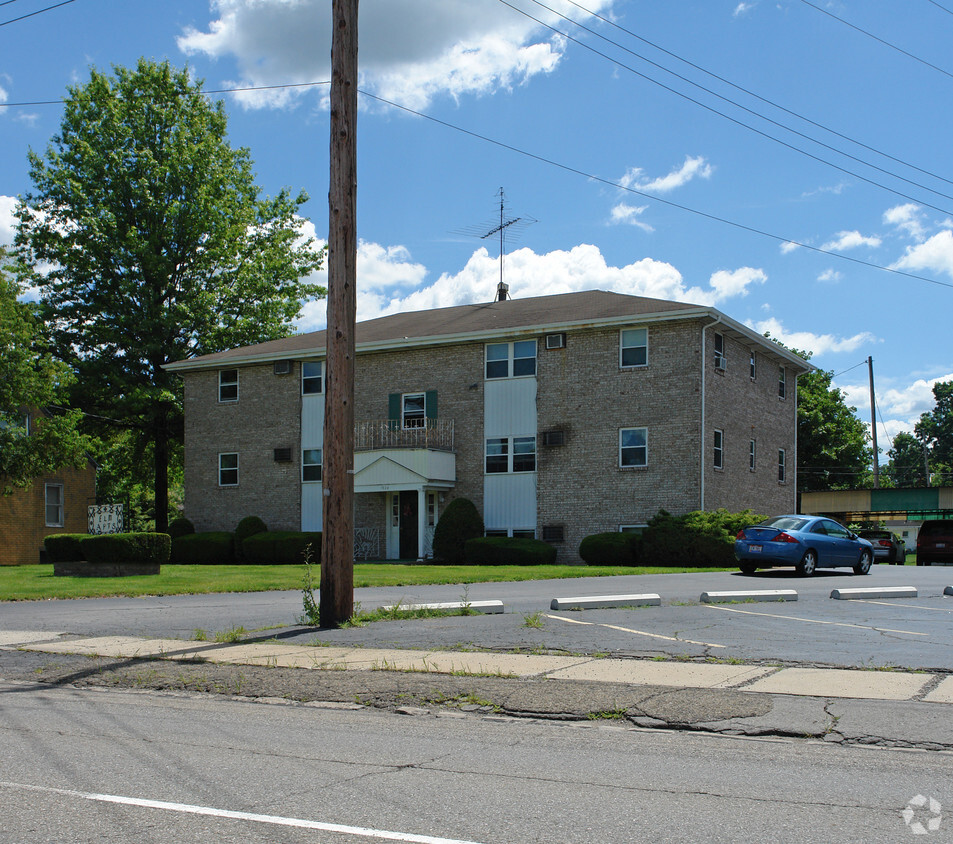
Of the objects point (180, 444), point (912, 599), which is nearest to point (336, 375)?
point (912, 599)

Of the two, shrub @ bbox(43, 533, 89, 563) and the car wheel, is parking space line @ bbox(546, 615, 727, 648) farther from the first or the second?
shrub @ bbox(43, 533, 89, 563)

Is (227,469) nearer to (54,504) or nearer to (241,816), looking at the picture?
(54,504)

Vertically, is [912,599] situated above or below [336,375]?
below

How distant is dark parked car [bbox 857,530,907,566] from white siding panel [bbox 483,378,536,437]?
1372 cm

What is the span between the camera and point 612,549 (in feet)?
94.3

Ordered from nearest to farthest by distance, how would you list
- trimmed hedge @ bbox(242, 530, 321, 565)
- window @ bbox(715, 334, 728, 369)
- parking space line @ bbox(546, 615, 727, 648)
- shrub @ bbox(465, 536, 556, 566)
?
parking space line @ bbox(546, 615, 727, 648), shrub @ bbox(465, 536, 556, 566), window @ bbox(715, 334, 728, 369), trimmed hedge @ bbox(242, 530, 321, 565)

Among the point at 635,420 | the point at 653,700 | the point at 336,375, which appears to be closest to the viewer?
the point at 653,700

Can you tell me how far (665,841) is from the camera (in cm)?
454

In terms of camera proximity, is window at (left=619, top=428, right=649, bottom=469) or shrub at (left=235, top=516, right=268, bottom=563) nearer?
window at (left=619, top=428, right=649, bottom=469)

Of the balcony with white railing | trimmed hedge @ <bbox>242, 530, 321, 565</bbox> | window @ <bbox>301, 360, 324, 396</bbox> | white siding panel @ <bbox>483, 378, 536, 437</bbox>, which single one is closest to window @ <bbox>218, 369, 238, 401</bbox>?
window @ <bbox>301, 360, 324, 396</bbox>

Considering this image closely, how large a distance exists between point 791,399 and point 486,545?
49.2 feet

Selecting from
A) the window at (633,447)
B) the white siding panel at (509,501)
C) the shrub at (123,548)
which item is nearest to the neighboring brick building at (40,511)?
the shrub at (123,548)

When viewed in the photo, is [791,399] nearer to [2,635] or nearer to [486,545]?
[486,545]

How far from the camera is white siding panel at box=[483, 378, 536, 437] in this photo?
3244 cm
